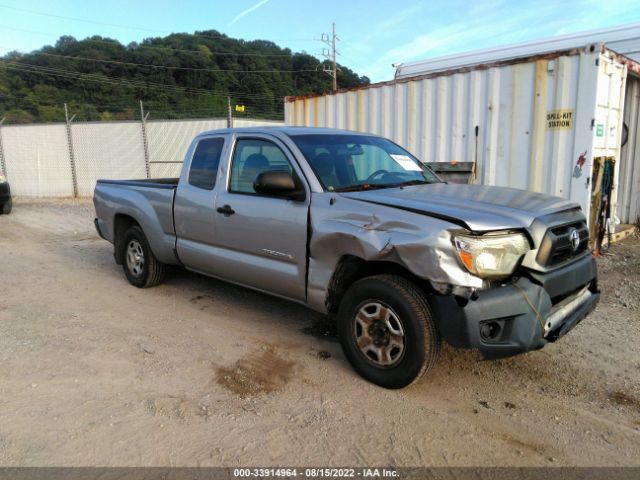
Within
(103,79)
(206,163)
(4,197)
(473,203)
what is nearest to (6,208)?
(4,197)

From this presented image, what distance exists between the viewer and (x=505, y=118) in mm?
7395

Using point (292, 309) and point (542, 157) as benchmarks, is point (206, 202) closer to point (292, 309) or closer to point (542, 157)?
point (292, 309)

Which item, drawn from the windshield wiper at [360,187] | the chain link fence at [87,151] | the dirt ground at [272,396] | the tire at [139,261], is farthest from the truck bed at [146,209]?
the chain link fence at [87,151]

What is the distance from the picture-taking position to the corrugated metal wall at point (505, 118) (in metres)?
6.69

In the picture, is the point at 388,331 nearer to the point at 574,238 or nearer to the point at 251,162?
the point at 574,238

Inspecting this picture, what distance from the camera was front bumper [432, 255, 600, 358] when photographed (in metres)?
3.03

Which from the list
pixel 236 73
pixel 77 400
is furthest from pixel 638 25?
pixel 236 73

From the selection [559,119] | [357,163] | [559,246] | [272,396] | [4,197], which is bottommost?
[272,396]

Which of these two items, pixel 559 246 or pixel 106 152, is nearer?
pixel 559 246

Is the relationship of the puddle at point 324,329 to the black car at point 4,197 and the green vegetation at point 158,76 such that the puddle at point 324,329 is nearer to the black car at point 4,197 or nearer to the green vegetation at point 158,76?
the black car at point 4,197

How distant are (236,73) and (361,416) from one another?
158ft

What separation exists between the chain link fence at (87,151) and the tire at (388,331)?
12.6m

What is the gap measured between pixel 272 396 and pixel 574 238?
239cm

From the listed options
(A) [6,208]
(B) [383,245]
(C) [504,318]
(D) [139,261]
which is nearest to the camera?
(C) [504,318]
